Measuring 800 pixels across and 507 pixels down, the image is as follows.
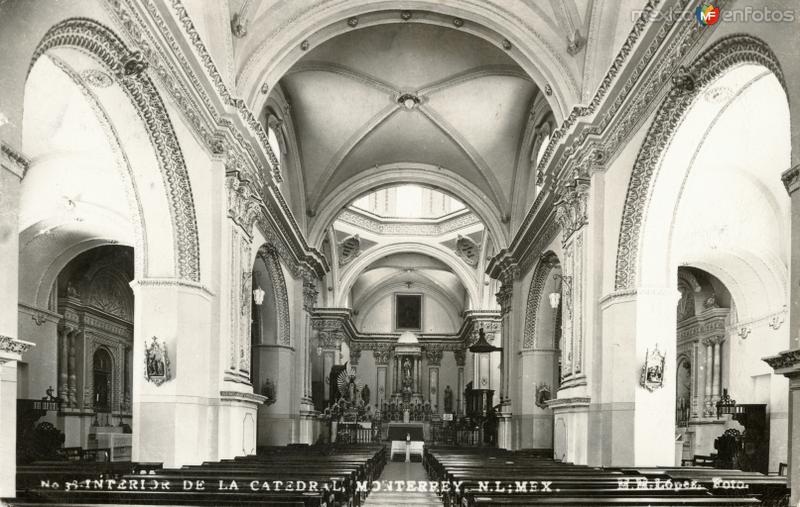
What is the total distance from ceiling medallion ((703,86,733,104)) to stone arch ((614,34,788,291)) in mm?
146

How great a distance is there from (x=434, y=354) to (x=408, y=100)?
19.4 meters

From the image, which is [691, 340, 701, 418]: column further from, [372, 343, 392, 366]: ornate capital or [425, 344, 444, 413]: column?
[372, 343, 392, 366]: ornate capital

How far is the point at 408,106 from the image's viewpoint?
17266mm

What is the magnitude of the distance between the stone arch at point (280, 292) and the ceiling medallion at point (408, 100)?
13.6ft

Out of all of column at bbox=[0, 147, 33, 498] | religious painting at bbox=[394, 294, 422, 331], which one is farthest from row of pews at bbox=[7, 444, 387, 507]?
religious painting at bbox=[394, 294, 422, 331]

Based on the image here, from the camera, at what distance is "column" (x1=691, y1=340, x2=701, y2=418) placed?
16.1 meters

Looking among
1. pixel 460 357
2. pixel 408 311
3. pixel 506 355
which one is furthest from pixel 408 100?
pixel 408 311

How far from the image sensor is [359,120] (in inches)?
703

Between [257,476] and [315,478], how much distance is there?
1.82ft

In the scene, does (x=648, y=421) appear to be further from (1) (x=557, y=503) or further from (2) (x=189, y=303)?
(2) (x=189, y=303)

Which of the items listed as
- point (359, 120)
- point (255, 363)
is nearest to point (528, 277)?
point (359, 120)

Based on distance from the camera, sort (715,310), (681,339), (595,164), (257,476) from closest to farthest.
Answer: (257,476), (595,164), (715,310), (681,339)

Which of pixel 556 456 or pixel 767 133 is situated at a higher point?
pixel 767 133

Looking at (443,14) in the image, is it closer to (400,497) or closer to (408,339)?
(400,497)
